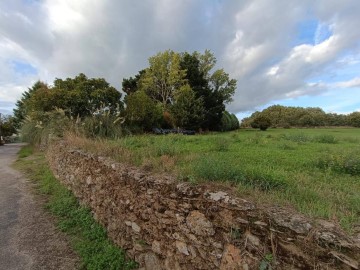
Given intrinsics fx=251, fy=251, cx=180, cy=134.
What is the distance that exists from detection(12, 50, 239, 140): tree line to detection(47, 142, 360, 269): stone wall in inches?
244

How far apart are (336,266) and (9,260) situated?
4.36 meters

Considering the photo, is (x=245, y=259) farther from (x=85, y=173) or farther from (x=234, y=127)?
(x=234, y=127)

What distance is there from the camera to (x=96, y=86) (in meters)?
15.8

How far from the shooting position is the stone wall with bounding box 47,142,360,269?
6.22 ft

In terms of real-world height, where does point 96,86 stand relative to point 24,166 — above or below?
above

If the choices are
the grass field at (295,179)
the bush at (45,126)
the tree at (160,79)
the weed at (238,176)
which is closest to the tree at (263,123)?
the tree at (160,79)

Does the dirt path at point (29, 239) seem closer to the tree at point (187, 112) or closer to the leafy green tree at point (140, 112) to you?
Result: the leafy green tree at point (140, 112)

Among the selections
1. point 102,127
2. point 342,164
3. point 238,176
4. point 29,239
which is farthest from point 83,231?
point 102,127

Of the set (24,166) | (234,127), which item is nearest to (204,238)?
(24,166)

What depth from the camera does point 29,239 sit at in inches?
177

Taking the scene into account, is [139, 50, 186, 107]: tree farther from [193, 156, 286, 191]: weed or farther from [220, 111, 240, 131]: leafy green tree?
[193, 156, 286, 191]: weed

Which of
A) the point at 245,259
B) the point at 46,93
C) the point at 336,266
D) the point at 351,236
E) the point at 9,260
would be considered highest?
the point at 46,93

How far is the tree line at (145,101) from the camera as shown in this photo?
13341mm

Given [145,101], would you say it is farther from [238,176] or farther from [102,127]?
[238,176]
